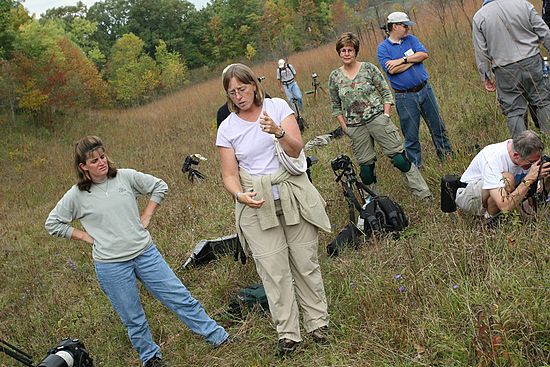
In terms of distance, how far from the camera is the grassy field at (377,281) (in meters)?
2.55

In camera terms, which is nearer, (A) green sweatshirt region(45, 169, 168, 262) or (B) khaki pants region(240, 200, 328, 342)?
(B) khaki pants region(240, 200, 328, 342)

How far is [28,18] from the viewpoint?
24.4m

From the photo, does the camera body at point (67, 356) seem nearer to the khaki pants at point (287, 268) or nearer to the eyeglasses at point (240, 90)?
the khaki pants at point (287, 268)

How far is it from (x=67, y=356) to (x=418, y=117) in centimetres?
345

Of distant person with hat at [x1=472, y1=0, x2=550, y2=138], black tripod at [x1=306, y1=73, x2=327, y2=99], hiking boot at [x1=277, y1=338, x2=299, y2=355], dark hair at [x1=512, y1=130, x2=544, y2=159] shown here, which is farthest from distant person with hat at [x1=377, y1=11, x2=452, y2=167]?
black tripod at [x1=306, y1=73, x2=327, y2=99]

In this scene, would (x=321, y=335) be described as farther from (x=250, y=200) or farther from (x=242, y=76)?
(x=242, y=76)

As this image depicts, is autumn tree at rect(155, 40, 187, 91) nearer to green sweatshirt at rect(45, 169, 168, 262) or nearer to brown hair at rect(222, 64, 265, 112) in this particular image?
green sweatshirt at rect(45, 169, 168, 262)

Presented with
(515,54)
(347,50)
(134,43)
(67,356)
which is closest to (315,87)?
(347,50)

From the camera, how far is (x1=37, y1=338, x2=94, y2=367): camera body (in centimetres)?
295

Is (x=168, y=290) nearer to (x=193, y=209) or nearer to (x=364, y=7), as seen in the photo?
(x=193, y=209)

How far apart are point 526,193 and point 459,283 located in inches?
34.5

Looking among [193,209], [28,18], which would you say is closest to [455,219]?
[193,209]

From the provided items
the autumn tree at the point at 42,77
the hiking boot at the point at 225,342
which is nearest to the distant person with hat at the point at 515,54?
the hiking boot at the point at 225,342

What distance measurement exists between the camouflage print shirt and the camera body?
2.81m
